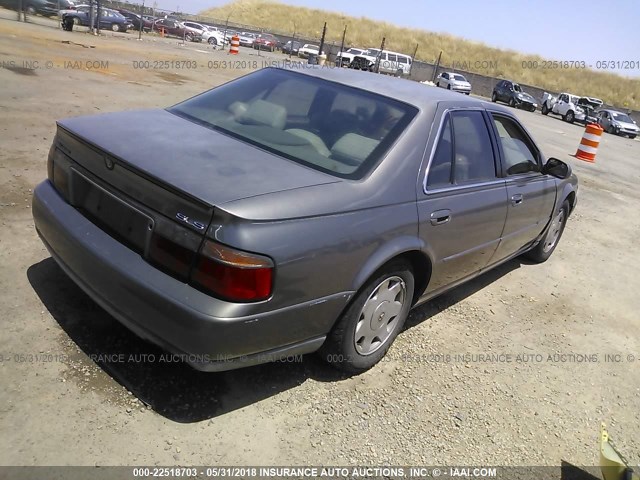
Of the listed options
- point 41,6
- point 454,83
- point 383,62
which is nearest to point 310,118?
point 41,6

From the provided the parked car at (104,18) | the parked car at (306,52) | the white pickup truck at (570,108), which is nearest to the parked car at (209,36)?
the parked car at (306,52)

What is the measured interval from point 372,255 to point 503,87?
1456 inches

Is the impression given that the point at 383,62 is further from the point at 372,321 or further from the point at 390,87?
the point at 372,321

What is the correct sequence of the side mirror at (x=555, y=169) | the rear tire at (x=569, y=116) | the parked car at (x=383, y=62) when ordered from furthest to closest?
1. the parked car at (x=383, y=62)
2. the rear tire at (x=569, y=116)
3. the side mirror at (x=555, y=169)

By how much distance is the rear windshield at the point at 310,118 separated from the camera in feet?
9.66

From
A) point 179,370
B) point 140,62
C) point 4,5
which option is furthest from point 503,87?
point 179,370

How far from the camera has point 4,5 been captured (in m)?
27.2

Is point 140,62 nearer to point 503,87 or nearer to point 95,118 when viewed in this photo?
point 95,118

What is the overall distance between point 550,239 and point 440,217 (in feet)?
9.79

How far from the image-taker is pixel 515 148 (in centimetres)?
437

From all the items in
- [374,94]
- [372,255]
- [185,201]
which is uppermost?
[374,94]

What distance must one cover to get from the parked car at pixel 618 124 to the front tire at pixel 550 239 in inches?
1150

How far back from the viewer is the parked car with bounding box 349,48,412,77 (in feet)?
123

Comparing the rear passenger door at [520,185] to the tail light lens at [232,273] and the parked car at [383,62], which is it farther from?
the parked car at [383,62]
